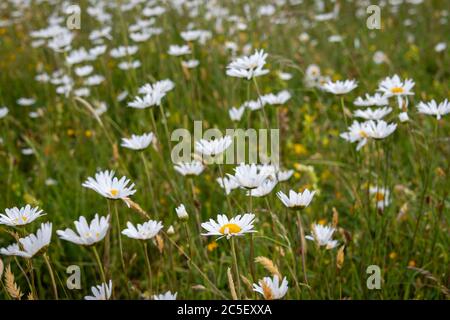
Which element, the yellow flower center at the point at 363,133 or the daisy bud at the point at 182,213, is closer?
the daisy bud at the point at 182,213

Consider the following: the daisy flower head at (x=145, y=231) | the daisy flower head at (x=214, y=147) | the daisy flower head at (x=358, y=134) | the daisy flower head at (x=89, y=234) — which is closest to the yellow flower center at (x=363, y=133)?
the daisy flower head at (x=358, y=134)

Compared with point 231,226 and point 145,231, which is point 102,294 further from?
point 231,226

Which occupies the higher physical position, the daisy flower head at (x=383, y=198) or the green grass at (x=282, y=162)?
the daisy flower head at (x=383, y=198)

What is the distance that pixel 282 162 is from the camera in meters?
2.50

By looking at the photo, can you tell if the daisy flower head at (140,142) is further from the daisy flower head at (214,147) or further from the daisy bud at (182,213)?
the daisy bud at (182,213)

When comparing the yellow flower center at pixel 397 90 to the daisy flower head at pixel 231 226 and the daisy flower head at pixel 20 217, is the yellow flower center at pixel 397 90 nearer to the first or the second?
the daisy flower head at pixel 231 226

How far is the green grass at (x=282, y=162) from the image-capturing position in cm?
173

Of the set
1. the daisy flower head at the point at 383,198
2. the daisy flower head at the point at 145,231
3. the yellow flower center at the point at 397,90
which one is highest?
the yellow flower center at the point at 397,90

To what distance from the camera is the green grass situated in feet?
5.68

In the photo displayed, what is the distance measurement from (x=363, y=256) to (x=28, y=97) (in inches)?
102
